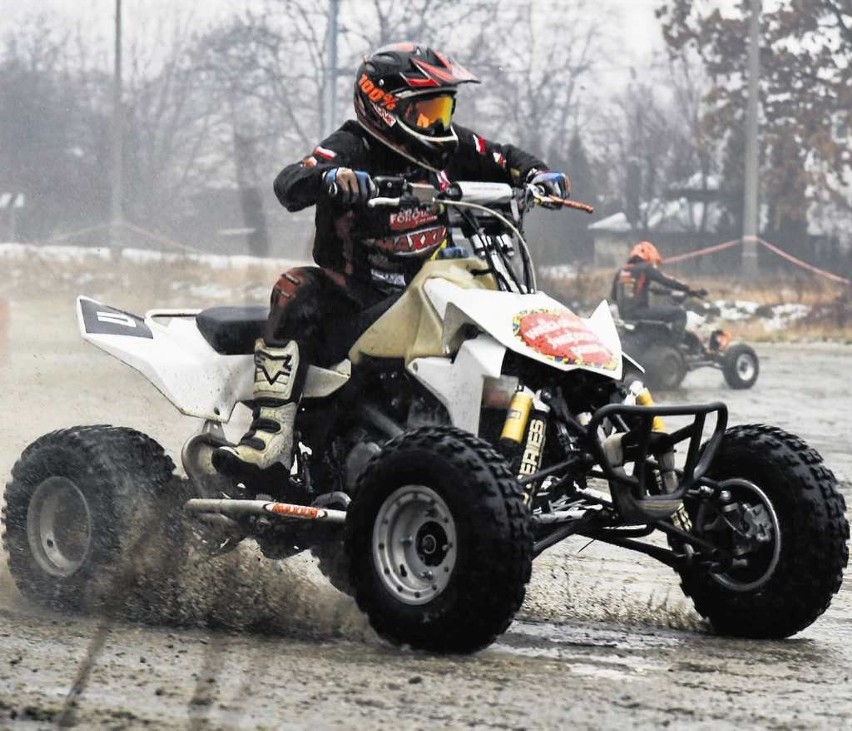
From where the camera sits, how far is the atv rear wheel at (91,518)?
643cm

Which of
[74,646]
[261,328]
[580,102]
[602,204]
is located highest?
[580,102]

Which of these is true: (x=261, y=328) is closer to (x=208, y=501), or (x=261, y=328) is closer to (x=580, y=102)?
(x=208, y=501)

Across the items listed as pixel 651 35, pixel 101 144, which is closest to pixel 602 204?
pixel 651 35

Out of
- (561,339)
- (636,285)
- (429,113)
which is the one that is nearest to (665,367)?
(636,285)

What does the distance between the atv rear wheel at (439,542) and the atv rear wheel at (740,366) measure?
12.9 meters

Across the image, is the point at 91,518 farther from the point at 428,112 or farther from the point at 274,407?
the point at 428,112

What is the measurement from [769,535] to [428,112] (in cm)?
197

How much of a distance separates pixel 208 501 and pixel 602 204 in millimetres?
20845

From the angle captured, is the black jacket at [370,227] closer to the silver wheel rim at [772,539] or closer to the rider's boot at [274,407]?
the rider's boot at [274,407]

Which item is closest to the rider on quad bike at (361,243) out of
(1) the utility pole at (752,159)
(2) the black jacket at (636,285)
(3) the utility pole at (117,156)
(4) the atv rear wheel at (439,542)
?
(4) the atv rear wheel at (439,542)

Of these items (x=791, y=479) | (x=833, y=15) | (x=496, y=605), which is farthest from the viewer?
(x=833, y=15)

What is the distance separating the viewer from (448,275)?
606 centimetres

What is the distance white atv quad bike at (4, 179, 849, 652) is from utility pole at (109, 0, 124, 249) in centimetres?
1328

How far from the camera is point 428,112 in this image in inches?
252
